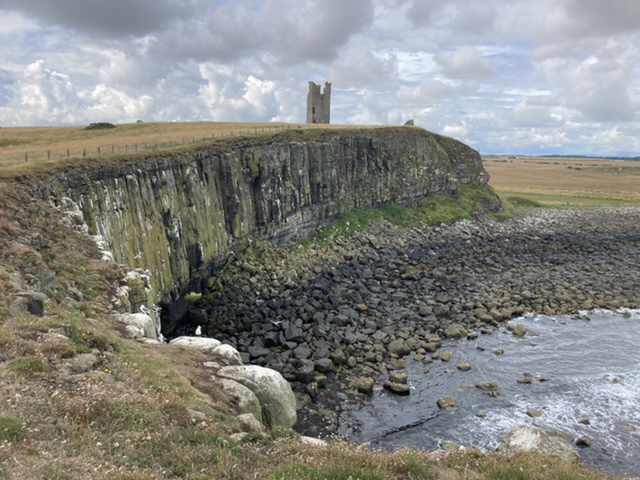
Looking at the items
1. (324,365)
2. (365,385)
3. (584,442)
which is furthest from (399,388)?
(584,442)

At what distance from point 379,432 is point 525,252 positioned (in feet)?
162

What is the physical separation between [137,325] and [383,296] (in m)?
29.4

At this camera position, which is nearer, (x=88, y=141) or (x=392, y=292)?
(x=392, y=292)

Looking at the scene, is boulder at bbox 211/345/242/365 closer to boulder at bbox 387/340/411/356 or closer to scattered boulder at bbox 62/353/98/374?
scattered boulder at bbox 62/353/98/374

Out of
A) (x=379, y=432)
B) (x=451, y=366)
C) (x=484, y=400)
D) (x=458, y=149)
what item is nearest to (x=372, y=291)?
(x=451, y=366)

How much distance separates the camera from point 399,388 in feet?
88.3

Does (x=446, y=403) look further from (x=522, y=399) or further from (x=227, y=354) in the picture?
(x=227, y=354)

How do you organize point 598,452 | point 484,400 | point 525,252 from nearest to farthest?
point 598,452
point 484,400
point 525,252

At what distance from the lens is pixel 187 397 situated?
41.5 ft

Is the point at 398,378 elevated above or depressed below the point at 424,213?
below

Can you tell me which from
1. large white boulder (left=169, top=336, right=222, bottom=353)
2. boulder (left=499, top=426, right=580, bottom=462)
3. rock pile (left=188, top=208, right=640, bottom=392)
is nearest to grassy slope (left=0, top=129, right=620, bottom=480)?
large white boulder (left=169, top=336, right=222, bottom=353)

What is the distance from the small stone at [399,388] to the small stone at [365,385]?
1064 mm

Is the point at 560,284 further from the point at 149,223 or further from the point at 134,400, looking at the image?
the point at 134,400

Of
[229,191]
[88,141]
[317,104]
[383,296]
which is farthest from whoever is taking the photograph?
[317,104]
